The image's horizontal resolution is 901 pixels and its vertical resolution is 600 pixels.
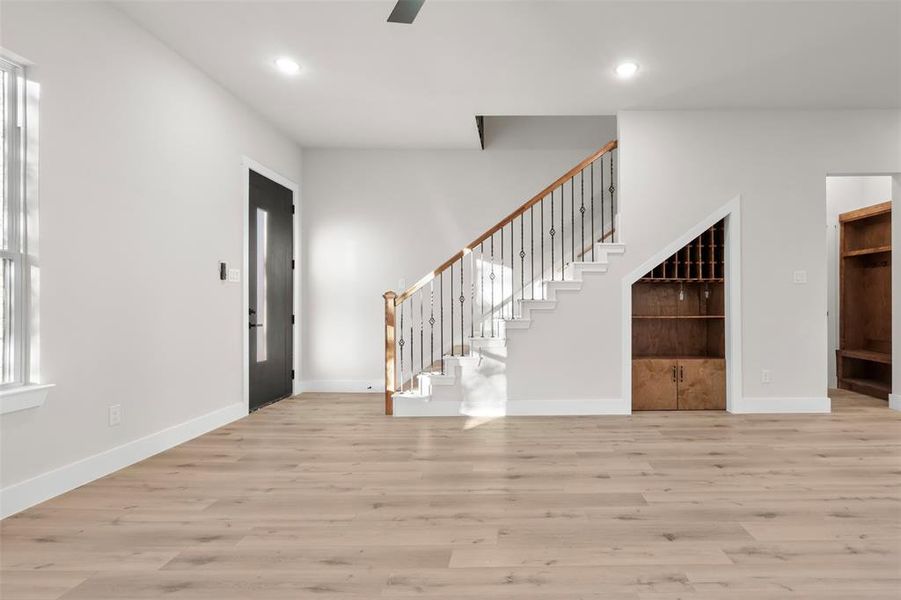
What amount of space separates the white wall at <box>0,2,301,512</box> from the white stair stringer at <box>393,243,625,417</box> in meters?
1.90

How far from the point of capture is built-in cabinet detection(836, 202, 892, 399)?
6352 mm

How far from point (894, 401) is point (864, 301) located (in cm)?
171

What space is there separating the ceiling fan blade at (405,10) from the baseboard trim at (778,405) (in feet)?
16.1

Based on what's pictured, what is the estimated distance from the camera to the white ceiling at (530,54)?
3594 mm

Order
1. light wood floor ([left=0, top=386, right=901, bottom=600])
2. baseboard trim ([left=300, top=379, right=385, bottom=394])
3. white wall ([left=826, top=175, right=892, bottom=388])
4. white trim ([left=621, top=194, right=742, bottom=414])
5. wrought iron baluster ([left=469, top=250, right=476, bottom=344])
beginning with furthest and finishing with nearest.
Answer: baseboard trim ([left=300, top=379, right=385, bottom=394]), white wall ([left=826, top=175, right=892, bottom=388]), wrought iron baluster ([left=469, top=250, right=476, bottom=344]), white trim ([left=621, top=194, right=742, bottom=414]), light wood floor ([left=0, top=386, right=901, bottom=600])

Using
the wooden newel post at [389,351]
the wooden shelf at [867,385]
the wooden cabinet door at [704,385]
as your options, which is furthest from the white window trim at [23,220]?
the wooden shelf at [867,385]

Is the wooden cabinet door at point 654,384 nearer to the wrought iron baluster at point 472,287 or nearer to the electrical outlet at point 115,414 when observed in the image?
the wrought iron baluster at point 472,287

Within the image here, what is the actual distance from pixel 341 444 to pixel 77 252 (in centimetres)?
230

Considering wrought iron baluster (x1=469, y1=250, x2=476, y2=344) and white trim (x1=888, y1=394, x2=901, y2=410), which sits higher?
wrought iron baluster (x1=469, y1=250, x2=476, y2=344)

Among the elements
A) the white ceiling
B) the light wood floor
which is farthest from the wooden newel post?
the white ceiling

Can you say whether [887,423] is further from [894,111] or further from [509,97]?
[509,97]

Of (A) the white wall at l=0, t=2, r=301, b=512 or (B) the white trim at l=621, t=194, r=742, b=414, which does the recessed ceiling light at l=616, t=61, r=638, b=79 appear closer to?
(B) the white trim at l=621, t=194, r=742, b=414

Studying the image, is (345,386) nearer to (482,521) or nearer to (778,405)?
(482,521)

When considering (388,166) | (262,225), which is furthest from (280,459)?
(388,166)
